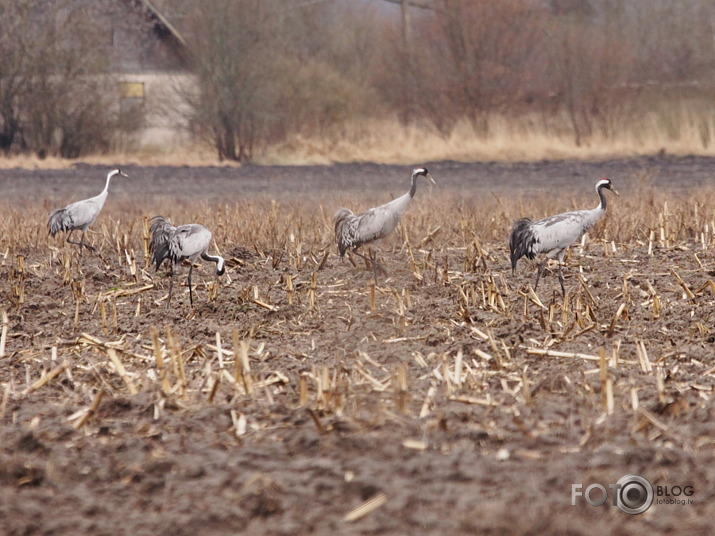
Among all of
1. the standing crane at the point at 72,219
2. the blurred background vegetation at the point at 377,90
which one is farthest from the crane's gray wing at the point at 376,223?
the blurred background vegetation at the point at 377,90

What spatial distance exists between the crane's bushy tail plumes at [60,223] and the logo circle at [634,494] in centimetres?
772

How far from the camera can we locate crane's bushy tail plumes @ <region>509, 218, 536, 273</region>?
8.84 metres

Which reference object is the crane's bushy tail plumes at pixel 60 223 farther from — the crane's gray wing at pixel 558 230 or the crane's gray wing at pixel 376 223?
the crane's gray wing at pixel 558 230

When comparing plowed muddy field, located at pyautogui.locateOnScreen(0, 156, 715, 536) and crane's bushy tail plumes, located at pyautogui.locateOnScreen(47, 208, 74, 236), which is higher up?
crane's bushy tail plumes, located at pyautogui.locateOnScreen(47, 208, 74, 236)

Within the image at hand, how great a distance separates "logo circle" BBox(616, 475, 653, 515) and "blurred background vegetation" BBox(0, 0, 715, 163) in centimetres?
1829

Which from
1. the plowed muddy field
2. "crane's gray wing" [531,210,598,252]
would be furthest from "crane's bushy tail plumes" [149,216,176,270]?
"crane's gray wing" [531,210,598,252]

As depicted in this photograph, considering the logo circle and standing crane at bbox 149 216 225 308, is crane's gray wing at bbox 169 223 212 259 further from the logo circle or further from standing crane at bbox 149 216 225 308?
the logo circle

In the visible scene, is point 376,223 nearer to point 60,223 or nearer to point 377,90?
point 60,223

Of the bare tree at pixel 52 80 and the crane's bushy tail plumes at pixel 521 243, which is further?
the bare tree at pixel 52 80

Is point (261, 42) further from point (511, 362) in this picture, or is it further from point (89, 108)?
point (511, 362)

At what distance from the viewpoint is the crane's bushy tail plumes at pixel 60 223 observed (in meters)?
10.9

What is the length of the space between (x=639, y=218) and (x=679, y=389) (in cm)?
584

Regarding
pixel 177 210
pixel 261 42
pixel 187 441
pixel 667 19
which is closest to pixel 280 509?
pixel 187 441

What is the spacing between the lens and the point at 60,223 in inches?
431
